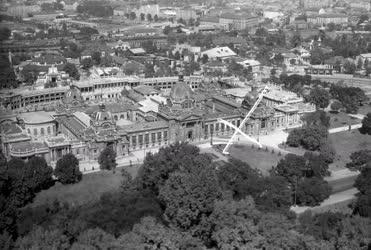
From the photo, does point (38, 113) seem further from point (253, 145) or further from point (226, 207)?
point (226, 207)

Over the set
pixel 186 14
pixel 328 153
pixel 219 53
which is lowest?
pixel 328 153

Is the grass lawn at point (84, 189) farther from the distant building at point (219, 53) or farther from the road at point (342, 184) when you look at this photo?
the distant building at point (219, 53)

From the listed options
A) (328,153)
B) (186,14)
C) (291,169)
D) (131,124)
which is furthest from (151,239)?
(186,14)

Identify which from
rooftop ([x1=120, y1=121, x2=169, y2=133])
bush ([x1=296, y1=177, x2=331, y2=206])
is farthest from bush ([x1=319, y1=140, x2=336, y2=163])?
rooftop ([x1=120, y1=121, x2=169, y2=133])

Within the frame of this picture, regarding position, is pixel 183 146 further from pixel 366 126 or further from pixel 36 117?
pixel 366 126

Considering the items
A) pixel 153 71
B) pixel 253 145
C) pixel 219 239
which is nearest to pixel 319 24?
pixel 153 71
